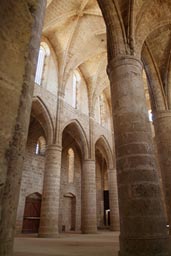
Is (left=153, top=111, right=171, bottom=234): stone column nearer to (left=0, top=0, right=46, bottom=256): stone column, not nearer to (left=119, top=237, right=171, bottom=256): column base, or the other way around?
(left=119, top=237, right=171, bottom=256): column base

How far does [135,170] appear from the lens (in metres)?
4.85

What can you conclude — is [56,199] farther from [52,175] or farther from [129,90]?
[129,90]

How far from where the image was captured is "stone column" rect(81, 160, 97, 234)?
13.6m

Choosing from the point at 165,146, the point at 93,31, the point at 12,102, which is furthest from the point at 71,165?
the point at 12,102

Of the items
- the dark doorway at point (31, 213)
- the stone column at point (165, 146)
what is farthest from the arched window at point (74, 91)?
the stone column at point (165, 146)

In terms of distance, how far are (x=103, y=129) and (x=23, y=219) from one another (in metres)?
9.61

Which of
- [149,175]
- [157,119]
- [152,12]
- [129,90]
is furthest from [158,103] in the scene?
[149,175]

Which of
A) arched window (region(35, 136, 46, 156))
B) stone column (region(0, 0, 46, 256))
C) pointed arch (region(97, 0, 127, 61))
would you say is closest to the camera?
stone column (region(0, 0, 46, 256))

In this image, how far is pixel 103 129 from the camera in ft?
62.0

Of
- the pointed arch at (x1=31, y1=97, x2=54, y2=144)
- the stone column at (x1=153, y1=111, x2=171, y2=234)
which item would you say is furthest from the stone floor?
the pointed arch at (x1=31, y1=97, x2=54, y2=144)

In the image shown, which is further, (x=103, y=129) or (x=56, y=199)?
(x=103, y=129)

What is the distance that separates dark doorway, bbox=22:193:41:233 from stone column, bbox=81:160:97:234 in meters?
4.25

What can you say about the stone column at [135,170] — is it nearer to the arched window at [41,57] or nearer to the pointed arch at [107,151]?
the arched window at [41,57]

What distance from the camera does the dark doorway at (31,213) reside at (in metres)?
15.5
